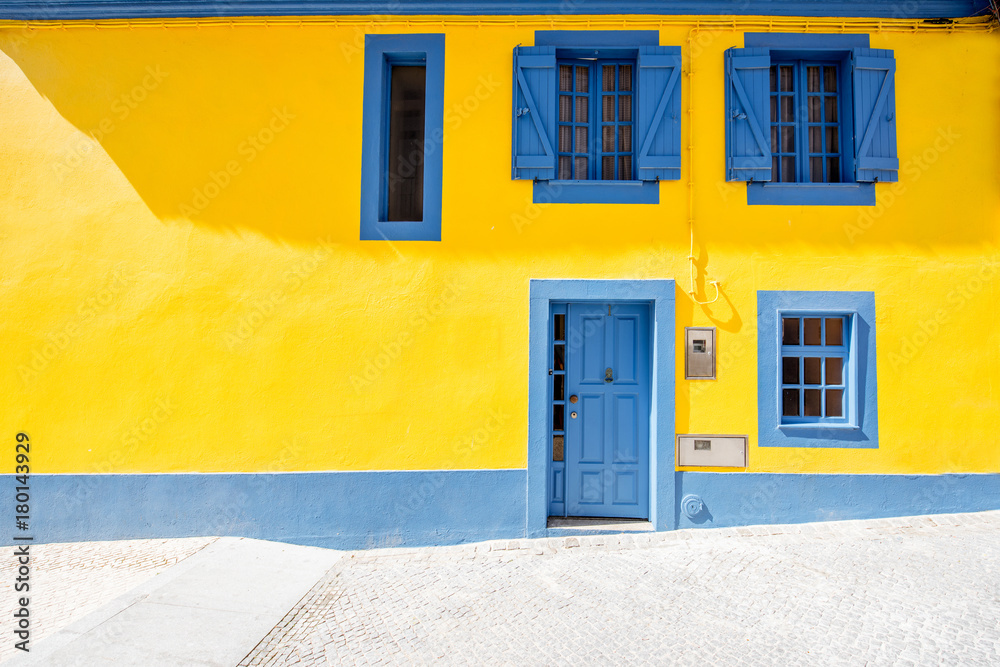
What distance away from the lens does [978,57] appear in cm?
531

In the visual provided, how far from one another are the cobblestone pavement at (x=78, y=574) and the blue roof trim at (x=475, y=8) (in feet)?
16.9

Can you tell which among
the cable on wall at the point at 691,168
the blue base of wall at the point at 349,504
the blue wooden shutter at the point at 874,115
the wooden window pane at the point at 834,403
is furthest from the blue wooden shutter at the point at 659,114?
the blue base of wall at the point at 349,504

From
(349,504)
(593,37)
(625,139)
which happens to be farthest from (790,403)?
(349,504)

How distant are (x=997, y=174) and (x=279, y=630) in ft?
24.4

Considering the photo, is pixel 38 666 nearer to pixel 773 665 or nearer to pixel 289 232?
pixel 289 232

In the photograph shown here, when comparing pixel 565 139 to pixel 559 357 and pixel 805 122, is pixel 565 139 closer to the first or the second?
pixel 559 357

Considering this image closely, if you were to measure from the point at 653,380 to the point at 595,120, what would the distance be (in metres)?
2.68

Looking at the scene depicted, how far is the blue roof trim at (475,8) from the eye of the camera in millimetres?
5309

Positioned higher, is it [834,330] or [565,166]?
[565,166]

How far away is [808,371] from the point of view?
210 inches

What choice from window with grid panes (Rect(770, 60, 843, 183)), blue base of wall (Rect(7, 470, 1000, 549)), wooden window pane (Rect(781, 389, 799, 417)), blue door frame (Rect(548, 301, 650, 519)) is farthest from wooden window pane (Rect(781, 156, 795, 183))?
blue base of wall (Rect(7, 470, 1000, 549))

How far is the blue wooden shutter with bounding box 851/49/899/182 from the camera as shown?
5.22m

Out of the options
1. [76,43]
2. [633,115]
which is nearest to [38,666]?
[76,43]

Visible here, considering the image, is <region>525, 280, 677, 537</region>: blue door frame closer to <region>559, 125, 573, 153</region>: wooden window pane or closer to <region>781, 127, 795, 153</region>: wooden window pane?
<region>559, 125, 573, 153</region>: wooden window pane
